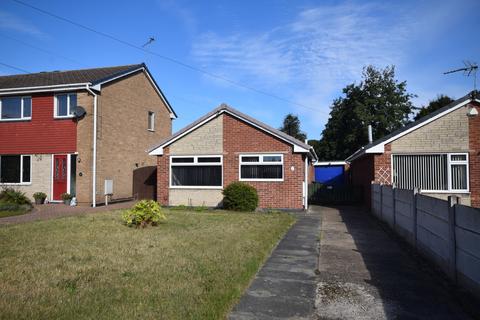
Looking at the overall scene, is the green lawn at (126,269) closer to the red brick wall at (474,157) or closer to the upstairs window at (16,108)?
the red brick wall at (474,157)

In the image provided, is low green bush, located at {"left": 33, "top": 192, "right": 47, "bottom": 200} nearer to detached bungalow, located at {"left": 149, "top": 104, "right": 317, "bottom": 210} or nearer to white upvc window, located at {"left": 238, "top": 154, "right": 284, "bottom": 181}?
detached bungalow, located at {"left": 149, "top": 104, "right": 317, "bottom": 210}

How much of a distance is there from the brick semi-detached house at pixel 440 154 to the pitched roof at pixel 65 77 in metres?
13.5

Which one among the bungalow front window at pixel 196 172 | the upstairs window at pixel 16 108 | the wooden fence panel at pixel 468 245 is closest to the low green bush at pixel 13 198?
the upstairs window at pixel 16 108

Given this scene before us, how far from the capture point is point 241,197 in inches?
623

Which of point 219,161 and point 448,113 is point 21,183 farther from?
point 448,113

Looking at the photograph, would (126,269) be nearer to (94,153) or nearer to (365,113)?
(94,153)

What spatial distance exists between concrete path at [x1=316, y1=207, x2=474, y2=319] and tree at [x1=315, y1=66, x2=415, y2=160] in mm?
38536

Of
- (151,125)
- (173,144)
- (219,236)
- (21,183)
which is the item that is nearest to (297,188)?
(173,144)

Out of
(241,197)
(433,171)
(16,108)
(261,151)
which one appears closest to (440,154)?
(433,171)

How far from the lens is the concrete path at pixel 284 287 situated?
4711 mm

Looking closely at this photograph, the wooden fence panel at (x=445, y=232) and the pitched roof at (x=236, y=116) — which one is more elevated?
the pitched roof at (x=236, y=116)

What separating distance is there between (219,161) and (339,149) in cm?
3415

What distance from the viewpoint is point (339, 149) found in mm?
48656

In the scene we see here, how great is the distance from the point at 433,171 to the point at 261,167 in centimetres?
732
